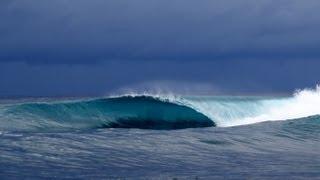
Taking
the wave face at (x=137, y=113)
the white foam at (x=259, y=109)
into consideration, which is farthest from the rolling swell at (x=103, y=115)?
the white foam at (x=259, y=109)

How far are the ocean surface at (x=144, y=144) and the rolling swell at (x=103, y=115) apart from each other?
0.14ft

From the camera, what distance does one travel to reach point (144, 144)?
22531 millimetres

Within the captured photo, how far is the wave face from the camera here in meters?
31.1

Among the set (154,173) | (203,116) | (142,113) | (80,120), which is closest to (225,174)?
(154,173)

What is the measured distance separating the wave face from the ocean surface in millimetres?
48

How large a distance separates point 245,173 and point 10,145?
22.3 feet

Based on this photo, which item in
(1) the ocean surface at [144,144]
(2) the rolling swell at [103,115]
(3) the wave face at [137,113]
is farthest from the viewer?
(3) the wave face at [137,113]

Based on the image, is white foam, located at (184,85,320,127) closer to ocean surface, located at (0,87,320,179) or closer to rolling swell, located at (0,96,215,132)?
ocean surface, located at (0,87,320,179)

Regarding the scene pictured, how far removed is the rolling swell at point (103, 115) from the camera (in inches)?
1203

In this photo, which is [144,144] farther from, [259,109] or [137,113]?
[259,109]

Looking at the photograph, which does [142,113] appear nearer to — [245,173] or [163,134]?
[163,134]

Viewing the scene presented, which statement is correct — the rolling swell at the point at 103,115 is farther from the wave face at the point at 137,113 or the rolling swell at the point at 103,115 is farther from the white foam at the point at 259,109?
the white foam at the point at 259,109

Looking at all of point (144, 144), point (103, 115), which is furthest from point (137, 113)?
point (144, 144)

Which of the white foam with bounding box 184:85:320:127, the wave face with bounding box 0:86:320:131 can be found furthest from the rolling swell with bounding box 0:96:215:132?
the white foam with bounding box 184:85:320:127
